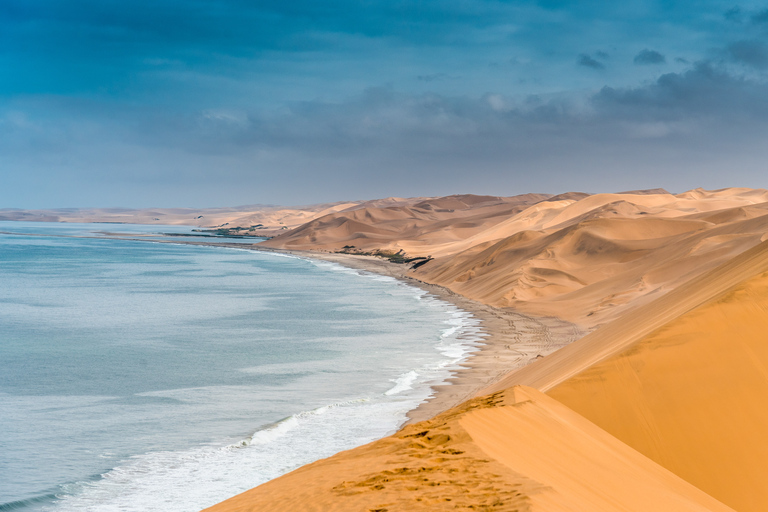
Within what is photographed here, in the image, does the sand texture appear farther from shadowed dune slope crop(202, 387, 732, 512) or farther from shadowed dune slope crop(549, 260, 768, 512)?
shadowed dune slope crop(202, 387, 732, 512)

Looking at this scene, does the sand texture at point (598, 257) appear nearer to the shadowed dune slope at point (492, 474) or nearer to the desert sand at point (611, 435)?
the desert sand at point (611, 435)

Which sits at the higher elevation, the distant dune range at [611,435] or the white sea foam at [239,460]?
the distant dune range at [611,435]

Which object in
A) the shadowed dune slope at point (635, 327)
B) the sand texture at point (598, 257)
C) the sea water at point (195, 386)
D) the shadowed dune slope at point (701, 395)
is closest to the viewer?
the shadowed dune slope at point (701, 395)

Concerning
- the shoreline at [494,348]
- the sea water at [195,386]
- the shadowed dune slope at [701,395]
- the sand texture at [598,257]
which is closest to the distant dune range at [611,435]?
the shadowed dune slope at [701,395]

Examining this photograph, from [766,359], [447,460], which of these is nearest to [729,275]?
[766,359]

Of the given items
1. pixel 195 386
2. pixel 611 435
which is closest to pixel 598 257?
pixel 195 386

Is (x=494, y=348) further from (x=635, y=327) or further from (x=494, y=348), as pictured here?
(x=635, y=327)
